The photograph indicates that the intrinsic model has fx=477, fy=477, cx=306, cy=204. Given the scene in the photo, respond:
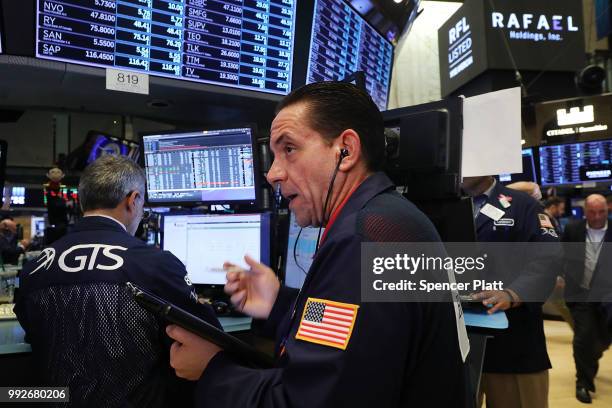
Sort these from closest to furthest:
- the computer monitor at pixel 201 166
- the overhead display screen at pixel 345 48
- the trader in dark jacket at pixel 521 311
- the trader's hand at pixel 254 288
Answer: the trader's hand at pixel 254 288 < the trader in dark jacket at pixel 521 311 < the computer monitor at pixel 201 166 < the overhead display screen at pixel 345 48

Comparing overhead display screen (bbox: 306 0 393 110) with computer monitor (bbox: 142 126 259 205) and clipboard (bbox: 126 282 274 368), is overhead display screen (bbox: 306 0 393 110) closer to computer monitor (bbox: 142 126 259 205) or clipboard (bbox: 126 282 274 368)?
computer monitor (bbox: 142 126 259 205)

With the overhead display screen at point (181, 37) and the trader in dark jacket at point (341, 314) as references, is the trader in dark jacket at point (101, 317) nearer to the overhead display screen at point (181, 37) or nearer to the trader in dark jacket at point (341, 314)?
the trader in dark jacket at point (341, 314)

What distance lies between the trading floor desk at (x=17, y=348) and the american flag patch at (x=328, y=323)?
1116mm

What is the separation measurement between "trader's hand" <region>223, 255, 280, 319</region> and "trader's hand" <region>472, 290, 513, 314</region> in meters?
0.87

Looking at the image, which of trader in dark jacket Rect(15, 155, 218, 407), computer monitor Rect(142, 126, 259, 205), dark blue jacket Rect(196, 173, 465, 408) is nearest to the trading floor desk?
trader in dark jacket Rect(15, 155, 218, 407)

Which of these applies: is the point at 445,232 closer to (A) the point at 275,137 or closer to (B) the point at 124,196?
(A) the point at 275,137

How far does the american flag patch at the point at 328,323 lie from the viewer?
31.2 inches

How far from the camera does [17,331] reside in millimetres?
1827

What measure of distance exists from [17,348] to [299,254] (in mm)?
1175

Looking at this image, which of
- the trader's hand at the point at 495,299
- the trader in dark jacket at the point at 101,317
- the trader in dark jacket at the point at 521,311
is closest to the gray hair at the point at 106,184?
the trader in dark jacket at the point at 101,317

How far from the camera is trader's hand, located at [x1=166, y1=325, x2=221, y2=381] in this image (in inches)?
38.5

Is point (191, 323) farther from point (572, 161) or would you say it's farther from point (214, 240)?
point (572, 161)

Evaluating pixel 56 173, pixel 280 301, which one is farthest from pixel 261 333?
pixel 56 173

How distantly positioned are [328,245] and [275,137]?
357 mm
